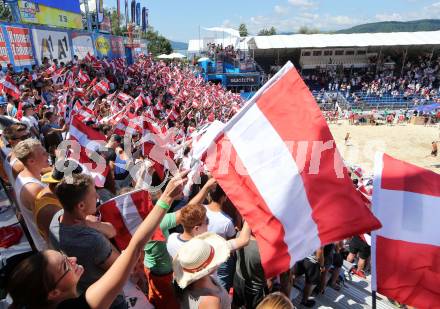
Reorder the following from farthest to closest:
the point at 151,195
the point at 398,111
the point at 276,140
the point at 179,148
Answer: the point at 398,111 → the point at 179,148 → the point at 151,195 → the point at 276,140

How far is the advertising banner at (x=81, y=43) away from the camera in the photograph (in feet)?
61.1

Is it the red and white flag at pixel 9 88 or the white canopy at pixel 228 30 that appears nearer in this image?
the red and white flag at pixel 9 88

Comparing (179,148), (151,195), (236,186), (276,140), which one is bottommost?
(179,148)

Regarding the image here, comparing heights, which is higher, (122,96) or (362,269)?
(122,96)

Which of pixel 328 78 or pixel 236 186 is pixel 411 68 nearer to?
pixel 328 78

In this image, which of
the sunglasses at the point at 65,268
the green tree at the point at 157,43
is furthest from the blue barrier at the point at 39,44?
the green tree at the point at 157,43

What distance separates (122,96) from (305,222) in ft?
32.9

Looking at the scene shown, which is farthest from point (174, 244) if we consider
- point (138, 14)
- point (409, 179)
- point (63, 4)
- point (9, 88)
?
point (138, 14)

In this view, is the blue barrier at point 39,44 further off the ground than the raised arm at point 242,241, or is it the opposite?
the blue barrier at point 39,44

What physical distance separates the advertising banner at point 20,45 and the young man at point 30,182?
11.7 metres

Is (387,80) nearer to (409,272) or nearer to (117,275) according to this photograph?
(409,272)

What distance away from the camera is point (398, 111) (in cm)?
3572

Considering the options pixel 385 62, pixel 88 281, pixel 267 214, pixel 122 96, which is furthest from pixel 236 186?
pixel 385 62

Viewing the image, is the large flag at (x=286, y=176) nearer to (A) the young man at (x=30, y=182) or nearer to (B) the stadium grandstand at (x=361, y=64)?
(A) the young man at (x=30, y=182)
